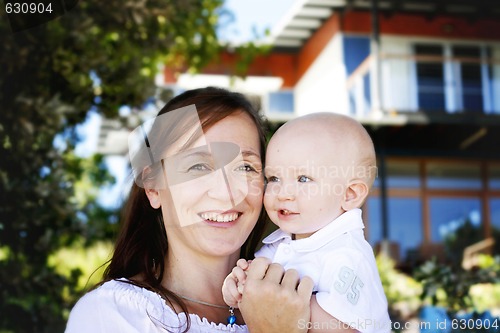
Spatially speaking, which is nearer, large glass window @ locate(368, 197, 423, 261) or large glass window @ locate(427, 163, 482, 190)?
large glass window @ locate(368, 197, 423, 261)

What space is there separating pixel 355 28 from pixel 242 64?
8.80 meters

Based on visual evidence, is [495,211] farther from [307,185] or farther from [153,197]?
[307,185]

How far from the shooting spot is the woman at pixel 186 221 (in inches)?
76.1

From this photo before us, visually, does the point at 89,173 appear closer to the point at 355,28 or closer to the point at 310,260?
the point at 310,260

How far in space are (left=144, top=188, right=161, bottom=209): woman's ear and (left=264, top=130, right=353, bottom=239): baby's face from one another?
42 cm

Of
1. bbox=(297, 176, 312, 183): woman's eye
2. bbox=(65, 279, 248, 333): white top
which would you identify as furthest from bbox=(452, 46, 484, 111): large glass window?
bbox=(65, 279, 248, 333): white top

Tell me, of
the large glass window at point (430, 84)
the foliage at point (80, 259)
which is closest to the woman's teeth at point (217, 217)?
the foliage at point (80, 259)

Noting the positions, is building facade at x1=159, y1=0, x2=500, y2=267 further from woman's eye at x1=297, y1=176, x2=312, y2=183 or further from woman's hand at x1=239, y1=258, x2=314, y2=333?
woman's hand at x1=239, y1=258, x2=314, y2=333

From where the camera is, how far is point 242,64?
7191mm

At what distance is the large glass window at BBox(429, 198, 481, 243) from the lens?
14.6 meters

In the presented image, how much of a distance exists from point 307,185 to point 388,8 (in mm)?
13400

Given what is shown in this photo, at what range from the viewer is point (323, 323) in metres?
1.76

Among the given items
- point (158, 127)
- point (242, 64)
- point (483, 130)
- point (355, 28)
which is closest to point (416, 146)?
point (483, 130)

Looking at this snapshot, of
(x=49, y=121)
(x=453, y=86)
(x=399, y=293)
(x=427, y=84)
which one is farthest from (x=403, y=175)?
(x=49, y=121)
